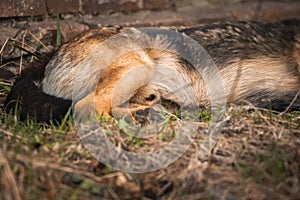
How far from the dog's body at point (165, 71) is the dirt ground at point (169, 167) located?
477mm

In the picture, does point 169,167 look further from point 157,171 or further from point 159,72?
point 159,72

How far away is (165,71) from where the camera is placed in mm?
3471

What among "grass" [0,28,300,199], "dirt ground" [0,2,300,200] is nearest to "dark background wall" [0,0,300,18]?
"dirt ground" [0,2,300,200]

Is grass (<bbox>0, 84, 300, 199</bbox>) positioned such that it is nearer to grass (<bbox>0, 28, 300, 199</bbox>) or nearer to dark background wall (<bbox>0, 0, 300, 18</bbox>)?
grass (<bbox>0, 28, 300, 199</bbox>)

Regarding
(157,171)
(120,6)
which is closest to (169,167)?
(157,171)

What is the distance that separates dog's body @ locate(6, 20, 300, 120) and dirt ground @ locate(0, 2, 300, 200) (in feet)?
1.56

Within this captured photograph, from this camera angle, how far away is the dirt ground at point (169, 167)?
202 centimetres

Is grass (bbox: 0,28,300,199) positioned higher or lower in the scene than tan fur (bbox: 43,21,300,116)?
lower

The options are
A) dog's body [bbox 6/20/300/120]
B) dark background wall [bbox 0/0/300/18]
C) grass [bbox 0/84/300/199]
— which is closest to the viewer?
grass [bbox 0/84/300/199]

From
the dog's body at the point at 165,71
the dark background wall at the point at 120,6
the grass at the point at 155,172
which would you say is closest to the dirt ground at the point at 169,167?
the grass at the point at 155,172

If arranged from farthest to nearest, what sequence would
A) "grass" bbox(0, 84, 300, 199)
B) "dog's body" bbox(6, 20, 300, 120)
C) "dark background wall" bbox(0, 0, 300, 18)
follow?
"dark background wall" bbox(0, 0, 300, 18) → "dog's body" bbox(6, 20, 300, 120) → "grass" bbox(0, 84, 300, 199)

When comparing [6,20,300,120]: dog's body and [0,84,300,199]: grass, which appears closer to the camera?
[0,84,300,199]: grass

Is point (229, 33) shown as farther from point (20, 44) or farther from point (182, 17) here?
point (20, 44)

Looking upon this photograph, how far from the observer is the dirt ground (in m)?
2.02
